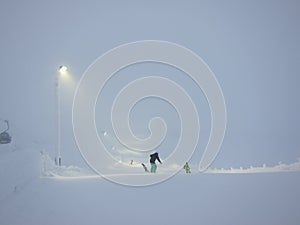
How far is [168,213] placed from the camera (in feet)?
7.83

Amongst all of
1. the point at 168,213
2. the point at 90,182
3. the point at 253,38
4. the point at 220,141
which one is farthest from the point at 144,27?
the point at 168,213

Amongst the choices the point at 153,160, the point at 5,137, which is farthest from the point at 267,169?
the point at 5,137

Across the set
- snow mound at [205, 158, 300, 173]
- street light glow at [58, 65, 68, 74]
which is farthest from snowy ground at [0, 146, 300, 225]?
street light glow at [58, 65, 68, 74]

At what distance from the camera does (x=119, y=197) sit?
235 cm

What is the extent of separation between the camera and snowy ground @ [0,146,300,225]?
2301 millimetres

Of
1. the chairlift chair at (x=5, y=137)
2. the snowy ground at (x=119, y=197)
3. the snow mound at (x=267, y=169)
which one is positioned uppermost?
the chairlift chair at (x=5, y=137)

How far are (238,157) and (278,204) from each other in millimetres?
496

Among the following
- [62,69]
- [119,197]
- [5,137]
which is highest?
[62,69]

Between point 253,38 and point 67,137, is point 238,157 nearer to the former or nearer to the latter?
point 253,38

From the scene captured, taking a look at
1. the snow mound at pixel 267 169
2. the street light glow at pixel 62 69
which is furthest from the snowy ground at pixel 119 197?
the street light glow at pixel 62 69

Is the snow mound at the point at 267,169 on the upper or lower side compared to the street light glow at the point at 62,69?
lower

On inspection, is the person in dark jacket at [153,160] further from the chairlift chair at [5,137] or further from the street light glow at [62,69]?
the chairlift chair at [5,137]

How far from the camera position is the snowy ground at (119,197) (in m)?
2.30

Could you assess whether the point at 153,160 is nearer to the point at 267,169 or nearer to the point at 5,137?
the point at 267,169
